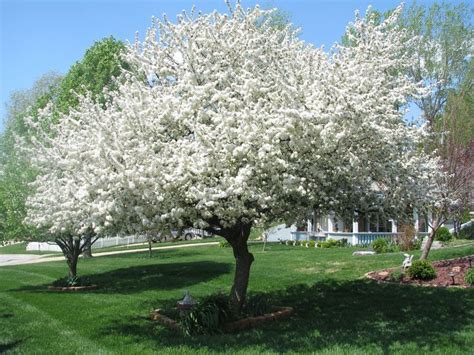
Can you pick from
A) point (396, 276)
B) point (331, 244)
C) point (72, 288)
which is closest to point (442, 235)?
point (331, 244)

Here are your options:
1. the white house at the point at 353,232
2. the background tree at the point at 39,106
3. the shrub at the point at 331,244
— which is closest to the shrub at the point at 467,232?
the white house at the point at 353,232

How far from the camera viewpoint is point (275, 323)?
10820 millimetres

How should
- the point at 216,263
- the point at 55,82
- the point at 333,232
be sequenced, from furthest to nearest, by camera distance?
the point at 55,82 < the point at 333,232 < the point at 216,263

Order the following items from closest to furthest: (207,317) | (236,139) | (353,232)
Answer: (236,139), (207,317), (353,232)

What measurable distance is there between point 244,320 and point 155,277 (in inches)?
403

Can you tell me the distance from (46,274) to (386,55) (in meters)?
19.0

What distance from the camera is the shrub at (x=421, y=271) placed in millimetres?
15258

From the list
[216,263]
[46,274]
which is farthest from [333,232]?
[46,274]

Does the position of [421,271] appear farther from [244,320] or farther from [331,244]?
[331,244]

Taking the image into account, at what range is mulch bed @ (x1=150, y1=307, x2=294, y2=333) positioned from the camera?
10.5 metres

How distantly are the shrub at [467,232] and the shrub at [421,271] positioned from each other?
1897cm

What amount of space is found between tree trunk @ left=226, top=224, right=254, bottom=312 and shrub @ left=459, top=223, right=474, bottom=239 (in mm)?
25075

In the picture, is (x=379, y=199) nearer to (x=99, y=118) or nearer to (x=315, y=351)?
(x=315, y=351)

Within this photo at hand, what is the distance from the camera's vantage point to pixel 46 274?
2411 centimetres
